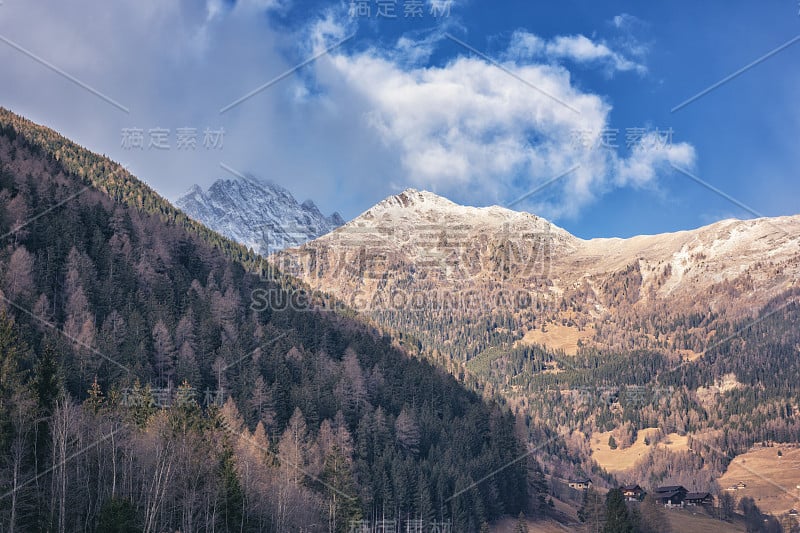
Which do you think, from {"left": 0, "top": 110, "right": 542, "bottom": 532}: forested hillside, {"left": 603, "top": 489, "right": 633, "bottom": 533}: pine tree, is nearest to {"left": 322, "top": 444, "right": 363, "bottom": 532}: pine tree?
{"left": 0, "top": 110, "right": 542, "bottom": 532}: forested hillside

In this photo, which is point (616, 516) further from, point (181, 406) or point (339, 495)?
point (181, 406)

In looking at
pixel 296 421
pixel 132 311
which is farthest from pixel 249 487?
pixel 132 311

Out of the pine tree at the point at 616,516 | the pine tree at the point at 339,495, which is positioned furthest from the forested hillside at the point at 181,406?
the pine tree at the point at 616,516

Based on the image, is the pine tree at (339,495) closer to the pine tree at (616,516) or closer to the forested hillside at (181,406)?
the forested hillside at (181,406)

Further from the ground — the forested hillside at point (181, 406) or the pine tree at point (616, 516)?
the forested hillside at point (181, 406)

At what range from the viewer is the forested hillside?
7325cm

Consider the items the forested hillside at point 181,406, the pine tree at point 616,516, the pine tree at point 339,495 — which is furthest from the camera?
the pine tree at point 616,516

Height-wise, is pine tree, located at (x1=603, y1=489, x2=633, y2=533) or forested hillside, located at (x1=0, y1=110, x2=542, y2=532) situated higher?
forested hillside, located at (x1=0, y1=110, x2=542, y2=532)

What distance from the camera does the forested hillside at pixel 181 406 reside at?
73.2 meters

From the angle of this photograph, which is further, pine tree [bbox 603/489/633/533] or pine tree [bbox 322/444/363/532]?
pine tree [bbox 603/489/633/533]

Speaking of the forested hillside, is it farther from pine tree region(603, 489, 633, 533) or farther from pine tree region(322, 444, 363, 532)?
pine tree region(603, 489, 633, 533)

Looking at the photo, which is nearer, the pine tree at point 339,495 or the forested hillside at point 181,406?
the forested hillside at point 181,406

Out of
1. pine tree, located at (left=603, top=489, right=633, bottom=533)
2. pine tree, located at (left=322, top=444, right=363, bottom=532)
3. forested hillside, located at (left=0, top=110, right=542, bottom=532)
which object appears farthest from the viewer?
pine tree, located at (left=603, top=489, right=633, bottom=533)

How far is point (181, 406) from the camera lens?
89.9 metres
